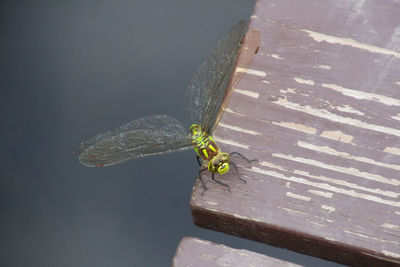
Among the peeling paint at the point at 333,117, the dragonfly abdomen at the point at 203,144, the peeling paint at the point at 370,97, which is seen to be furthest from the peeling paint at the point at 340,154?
the dragonfly abdomen at the point at 203,144

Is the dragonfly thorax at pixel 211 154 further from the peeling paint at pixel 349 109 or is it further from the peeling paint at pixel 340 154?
the peeling paint at pixel 349 109

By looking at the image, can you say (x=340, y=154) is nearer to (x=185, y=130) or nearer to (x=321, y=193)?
(x=321, y=193)

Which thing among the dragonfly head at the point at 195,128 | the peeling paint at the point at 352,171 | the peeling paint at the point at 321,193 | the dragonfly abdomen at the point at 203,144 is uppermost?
the peeling paint at the point at 352,171

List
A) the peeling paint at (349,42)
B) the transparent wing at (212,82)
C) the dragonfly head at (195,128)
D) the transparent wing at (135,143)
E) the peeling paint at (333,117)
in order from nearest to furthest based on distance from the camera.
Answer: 1. the peeling paint at (333,117)
2. the peeling paint at (349,42)
3. the transparent wing at (212,82)
4. the transparent wing at (135,143)
5. the dragonfly head at (195,128)

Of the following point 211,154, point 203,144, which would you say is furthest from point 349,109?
point 203,144

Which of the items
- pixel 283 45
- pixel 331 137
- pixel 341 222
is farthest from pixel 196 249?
pixel 283 45

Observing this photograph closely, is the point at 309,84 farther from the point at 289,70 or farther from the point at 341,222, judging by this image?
the point at 341,222
